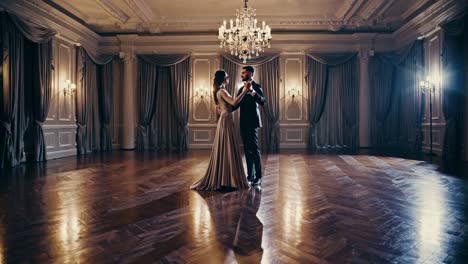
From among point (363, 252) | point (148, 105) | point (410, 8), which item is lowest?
point (363, 252)

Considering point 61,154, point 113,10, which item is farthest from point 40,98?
point 113,10

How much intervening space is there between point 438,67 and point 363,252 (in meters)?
7.02

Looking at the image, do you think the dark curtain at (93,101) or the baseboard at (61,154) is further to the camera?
the dark curtain at (93,101)

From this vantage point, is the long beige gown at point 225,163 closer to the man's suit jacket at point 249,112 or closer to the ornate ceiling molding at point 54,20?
the man's suit jacket at point 249,112

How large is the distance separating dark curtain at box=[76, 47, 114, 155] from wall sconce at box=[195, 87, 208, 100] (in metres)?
2.74

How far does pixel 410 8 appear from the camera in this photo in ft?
24.8

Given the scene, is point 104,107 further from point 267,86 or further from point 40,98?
point 267,86

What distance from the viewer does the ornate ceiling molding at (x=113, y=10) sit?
720cm

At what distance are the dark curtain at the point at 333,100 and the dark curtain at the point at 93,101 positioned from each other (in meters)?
6.37

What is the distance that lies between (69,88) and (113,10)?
235 centimetres

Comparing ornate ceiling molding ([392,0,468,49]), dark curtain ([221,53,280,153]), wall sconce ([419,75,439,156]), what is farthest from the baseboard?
ornate ceiling molding ([392,0,468,49])

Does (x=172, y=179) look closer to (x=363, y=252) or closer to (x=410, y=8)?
(x=363, y=252)

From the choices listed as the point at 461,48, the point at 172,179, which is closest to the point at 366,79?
the point at 461,48

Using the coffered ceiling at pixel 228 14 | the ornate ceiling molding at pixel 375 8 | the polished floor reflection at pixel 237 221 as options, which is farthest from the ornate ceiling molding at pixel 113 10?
the ornate ceiling molding at pixel 375 8
